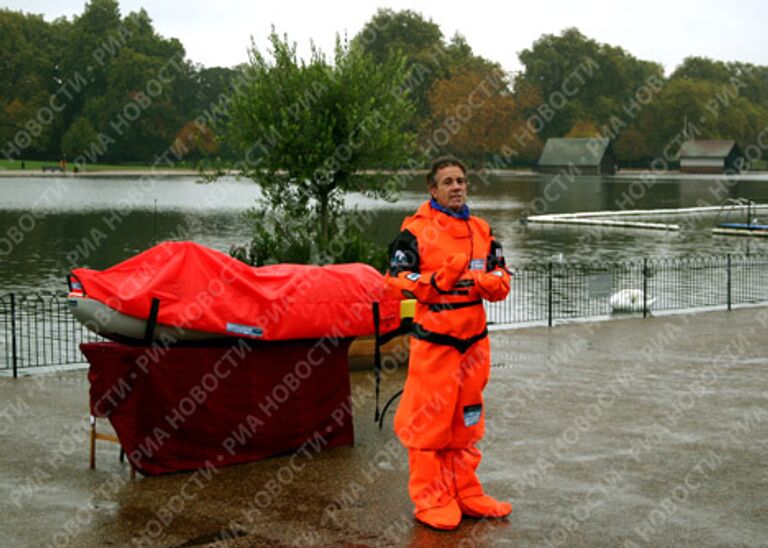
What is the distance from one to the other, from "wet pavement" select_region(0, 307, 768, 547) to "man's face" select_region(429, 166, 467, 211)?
85.9 inches

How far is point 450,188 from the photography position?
23.3 ft

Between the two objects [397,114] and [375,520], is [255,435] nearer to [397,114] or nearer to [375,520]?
[375,520]

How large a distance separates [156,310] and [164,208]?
5642 cm

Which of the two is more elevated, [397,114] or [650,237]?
[397,114]

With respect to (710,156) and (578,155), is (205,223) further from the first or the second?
(710,156)

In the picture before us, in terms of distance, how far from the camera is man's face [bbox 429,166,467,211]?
7094 mm

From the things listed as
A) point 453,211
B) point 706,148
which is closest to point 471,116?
point 706,148

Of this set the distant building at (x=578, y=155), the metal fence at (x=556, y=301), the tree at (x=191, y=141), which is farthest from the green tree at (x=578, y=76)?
the metal fence at (x=556, y=301)

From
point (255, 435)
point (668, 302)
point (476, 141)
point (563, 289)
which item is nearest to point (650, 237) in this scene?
point (563, 289)

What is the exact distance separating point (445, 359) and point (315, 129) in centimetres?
1236

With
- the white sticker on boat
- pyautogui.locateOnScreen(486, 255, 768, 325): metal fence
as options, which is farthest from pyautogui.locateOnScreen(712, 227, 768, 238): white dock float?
the white sticker on boat

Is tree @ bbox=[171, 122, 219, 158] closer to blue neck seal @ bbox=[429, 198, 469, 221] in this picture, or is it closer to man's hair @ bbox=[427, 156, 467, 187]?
man's hair @ bbox=[427, 156, 467, 187]

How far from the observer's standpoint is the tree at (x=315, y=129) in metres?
19.0

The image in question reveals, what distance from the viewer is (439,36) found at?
145750 mm
